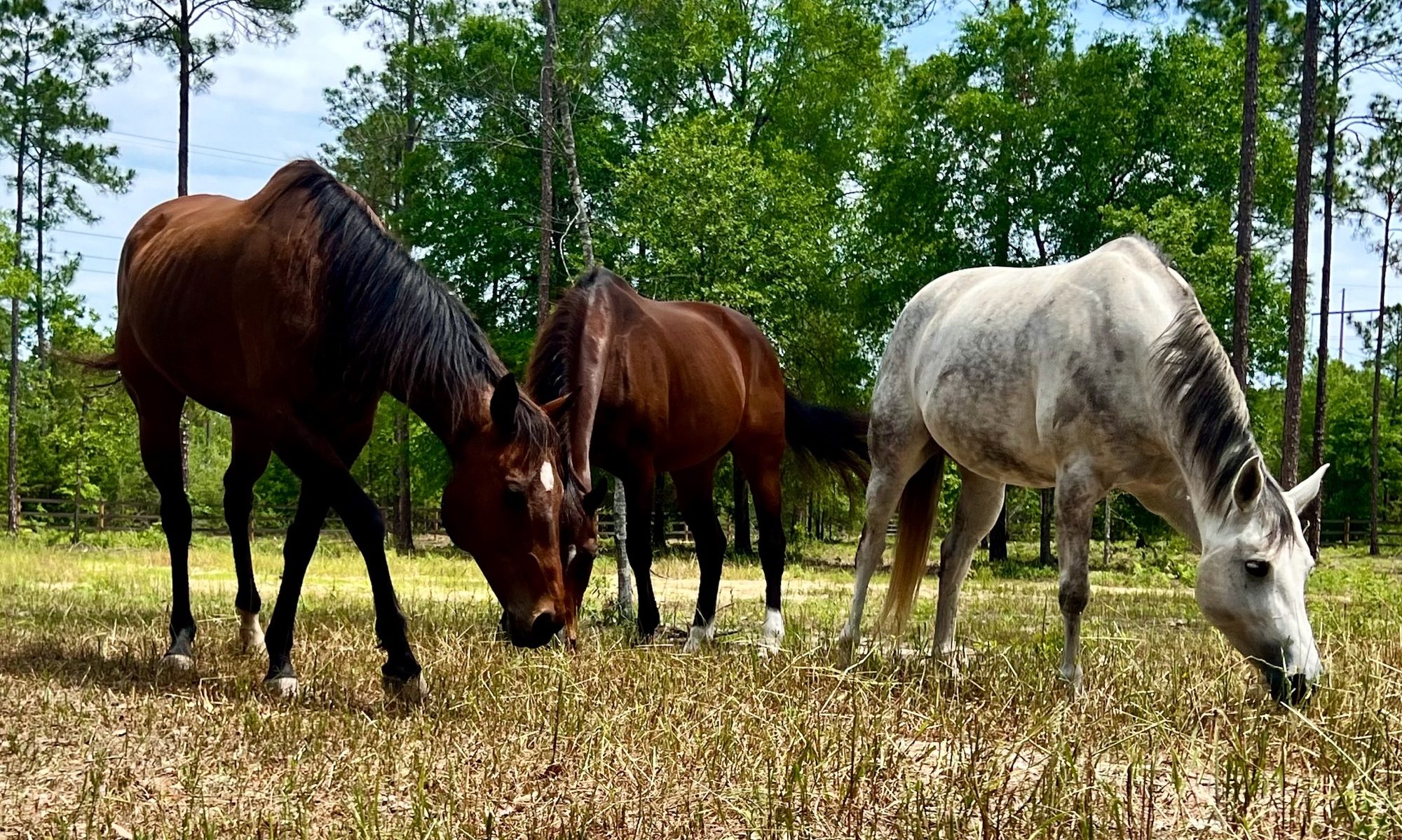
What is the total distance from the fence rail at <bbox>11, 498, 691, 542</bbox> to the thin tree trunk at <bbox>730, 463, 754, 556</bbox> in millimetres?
3520

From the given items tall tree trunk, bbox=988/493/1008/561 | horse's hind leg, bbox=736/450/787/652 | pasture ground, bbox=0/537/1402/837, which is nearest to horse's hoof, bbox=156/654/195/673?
pasture ground, bbox=0/537/1402/837

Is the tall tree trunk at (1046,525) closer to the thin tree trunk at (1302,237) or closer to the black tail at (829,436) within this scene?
the thin tree trunk at (1302,237)

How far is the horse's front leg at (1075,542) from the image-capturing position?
4.73 metres

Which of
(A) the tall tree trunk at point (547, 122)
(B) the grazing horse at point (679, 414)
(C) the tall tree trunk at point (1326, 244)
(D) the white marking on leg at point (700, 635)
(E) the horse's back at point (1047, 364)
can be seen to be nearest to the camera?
(E) the horse's back at point (1047, 364)

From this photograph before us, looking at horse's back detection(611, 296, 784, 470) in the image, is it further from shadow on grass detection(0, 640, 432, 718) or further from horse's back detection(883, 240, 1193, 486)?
shadow on grass detection(0, 640, 432, 718)

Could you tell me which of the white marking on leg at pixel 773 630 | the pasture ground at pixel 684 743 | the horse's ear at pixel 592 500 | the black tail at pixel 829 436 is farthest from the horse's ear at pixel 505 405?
the black tail at pixel 829 436

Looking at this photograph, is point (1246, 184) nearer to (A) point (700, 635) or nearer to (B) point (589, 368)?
(A) point (700, 635)

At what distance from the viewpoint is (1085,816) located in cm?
279

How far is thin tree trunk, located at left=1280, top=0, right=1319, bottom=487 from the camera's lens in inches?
501

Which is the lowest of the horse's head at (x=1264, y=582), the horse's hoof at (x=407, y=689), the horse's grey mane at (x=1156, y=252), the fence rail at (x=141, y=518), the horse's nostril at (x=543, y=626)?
the fence rail at (x=141, y=518)

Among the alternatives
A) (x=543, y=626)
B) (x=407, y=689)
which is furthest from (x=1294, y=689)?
(x=407, y=689)

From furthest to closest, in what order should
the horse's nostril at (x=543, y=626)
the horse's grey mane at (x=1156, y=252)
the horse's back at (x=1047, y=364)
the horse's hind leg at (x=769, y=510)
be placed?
the horse's hind leg at (x=769, y=510), the horse's grey mane at (x=1156, y=252), the horse's back at (x=1047, y=364), the horse's nostril at (x=543, y=626)

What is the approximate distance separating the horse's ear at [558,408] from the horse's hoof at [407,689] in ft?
4.18

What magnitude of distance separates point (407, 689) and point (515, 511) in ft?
3.04
